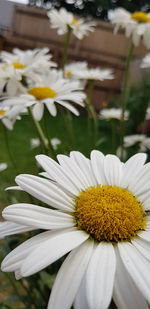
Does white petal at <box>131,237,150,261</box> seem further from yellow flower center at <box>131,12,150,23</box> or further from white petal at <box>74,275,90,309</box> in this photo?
yellow flower center at <box>131,12,150,23</box>

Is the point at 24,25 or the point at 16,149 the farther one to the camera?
the point at 24,25

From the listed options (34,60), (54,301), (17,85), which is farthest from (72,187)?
(34,60)

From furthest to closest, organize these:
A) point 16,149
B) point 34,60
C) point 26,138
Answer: point 26,138
point 16,149
point 34,60

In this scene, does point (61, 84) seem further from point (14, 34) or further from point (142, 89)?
point (14, 34)

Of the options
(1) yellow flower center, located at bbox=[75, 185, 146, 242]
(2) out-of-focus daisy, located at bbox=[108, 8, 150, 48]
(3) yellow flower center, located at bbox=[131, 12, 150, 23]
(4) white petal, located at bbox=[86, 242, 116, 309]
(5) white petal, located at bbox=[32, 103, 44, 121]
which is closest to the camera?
(4) white petal, located at bbox=[86, 242, 116, 309]

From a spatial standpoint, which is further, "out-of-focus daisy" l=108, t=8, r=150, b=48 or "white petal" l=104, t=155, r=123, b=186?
"out-of-focus daisy" l=108, t=8, r=150, b=48

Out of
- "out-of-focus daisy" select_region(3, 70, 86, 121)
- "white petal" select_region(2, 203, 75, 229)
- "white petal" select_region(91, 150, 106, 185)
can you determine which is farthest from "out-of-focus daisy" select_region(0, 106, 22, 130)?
"white petal" select_region(2, 203, 75, 229)

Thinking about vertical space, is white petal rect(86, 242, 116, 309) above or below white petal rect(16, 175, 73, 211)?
below

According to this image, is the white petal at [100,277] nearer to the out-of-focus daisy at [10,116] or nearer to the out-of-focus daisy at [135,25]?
the out-of-focus daisy at [10,116]

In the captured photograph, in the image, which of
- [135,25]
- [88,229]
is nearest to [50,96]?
[135,25]
